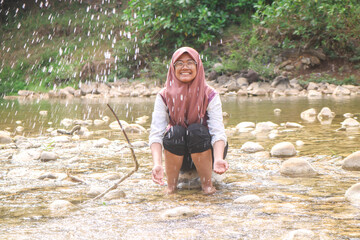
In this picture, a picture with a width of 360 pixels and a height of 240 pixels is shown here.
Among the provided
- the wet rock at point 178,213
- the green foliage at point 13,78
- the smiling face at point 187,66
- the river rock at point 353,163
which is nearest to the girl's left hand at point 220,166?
the wet rock at point 178,213

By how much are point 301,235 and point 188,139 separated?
1.13m

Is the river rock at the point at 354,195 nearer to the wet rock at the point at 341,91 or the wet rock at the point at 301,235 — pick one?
the wet rock at the point at 301,235

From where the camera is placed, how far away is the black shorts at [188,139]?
2.62 m

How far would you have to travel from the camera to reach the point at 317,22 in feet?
44.4

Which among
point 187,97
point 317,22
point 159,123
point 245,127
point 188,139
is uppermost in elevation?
point 317,22

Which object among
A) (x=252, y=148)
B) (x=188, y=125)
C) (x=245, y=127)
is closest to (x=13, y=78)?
(x=245, y=127)

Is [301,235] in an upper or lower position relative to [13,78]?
lower

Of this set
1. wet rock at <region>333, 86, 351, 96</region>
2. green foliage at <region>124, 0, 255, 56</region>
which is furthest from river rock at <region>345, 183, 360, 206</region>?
green foliage at <region>124, 0, 255, 56</region>

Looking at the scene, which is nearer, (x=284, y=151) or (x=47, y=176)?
(x=47, y=176)

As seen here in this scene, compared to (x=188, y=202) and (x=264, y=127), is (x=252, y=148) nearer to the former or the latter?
(x=264, y=127)

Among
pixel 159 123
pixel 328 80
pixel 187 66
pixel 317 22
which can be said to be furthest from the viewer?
pixel 317 22

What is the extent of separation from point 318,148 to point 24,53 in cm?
2067

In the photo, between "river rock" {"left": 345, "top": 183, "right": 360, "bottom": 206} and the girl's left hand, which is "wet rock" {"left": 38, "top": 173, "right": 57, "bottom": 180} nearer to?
the girl's left hand

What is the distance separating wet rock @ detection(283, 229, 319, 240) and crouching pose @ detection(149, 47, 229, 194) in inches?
38.0
